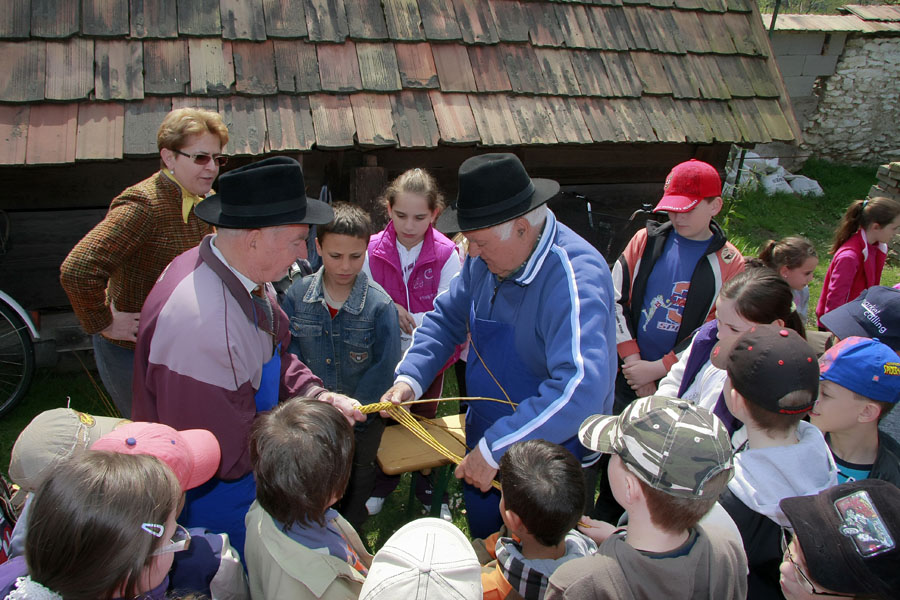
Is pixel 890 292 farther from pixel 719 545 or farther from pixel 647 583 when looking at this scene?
pixel 647 583

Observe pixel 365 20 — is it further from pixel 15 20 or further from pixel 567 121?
pixel 15 20

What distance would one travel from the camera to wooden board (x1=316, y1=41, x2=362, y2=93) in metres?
4.02

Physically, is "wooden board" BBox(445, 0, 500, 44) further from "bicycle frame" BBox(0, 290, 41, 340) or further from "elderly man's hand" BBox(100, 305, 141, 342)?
"bicycle frame" BBox(0, 290, 41, 340)

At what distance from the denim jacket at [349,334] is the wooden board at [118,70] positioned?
1.81 m

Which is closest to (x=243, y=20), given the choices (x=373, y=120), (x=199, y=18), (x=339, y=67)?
(x=199, y=18)

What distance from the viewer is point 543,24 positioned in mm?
4691

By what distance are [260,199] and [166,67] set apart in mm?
2263

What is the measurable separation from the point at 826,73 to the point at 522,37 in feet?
28.4

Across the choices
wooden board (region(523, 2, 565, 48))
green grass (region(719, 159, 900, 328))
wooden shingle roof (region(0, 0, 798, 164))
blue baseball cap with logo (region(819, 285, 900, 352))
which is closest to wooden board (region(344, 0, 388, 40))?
wooden shingle roof (region(0, 0, 798, 164))

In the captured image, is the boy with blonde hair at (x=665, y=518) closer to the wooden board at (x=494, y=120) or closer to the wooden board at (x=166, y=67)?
the wooden board at (x=494, y=120)

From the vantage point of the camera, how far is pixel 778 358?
194cm

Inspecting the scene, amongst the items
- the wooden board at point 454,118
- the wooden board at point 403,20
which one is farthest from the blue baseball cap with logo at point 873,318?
the wooden board at point 403,20

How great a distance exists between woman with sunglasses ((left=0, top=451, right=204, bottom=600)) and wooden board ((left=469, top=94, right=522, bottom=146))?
337 cm

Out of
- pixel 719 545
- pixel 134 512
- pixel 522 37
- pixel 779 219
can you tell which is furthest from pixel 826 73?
pixel 134 512
